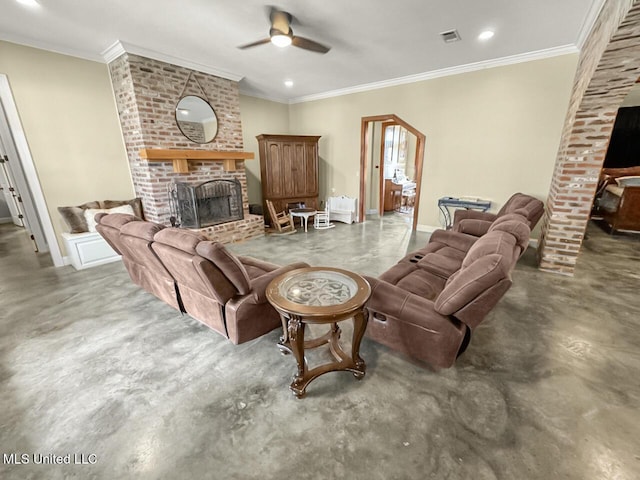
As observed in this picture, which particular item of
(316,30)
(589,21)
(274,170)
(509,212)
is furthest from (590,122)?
(274,170)

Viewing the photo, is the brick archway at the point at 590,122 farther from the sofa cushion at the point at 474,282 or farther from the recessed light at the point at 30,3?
the recessed light at the point at 30,3

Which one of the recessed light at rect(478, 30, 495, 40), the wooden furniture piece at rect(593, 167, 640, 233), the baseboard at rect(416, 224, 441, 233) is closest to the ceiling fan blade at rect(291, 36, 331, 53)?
the recessed light at rect(478, 30, 495, 40)

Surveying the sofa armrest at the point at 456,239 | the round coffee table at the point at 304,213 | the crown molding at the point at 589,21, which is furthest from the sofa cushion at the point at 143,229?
the crown molding at the point at 589,21

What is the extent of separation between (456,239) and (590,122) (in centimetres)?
194

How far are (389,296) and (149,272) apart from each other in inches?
87.1

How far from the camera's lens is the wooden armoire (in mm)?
5688

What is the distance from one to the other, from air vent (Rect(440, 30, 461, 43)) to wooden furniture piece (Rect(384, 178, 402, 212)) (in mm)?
3857

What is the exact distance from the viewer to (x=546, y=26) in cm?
311

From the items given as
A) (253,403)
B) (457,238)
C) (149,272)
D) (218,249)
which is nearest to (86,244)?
(149,272)

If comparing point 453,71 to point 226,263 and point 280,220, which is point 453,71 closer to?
point 280,220

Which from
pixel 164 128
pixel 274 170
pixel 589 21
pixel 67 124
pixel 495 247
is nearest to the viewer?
pixel 495 247

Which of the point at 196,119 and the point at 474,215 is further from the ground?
the point at 196,119

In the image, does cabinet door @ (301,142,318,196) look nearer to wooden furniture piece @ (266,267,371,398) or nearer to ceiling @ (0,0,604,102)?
ceiling @ (0,0,604,102)

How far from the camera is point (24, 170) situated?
3.50 metres
